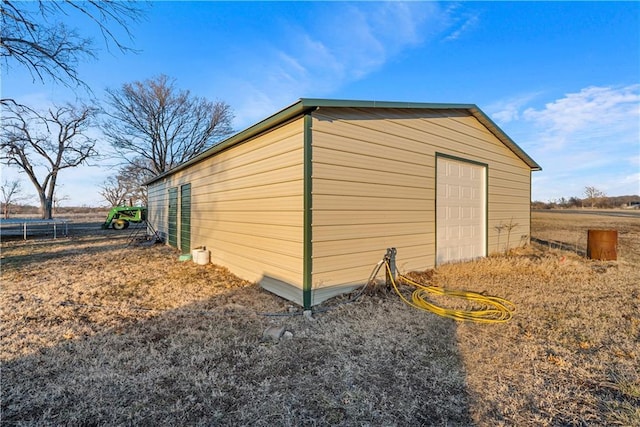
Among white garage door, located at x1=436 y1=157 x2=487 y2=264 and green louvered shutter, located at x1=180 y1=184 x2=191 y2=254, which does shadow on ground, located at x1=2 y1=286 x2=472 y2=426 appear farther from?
green louvered shutter, located at x1=180 y1=184 x2=191 y2=254

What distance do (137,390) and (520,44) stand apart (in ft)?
30.7

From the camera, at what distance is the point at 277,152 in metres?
4.63

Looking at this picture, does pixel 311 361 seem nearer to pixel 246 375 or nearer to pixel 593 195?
pixel 246 375

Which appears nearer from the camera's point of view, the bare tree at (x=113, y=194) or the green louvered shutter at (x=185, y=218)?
the green louvered shutter at (x=185, y=218)

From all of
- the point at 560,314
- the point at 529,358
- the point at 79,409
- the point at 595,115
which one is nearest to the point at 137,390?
the point at 79,409

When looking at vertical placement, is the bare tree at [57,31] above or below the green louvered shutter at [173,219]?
above

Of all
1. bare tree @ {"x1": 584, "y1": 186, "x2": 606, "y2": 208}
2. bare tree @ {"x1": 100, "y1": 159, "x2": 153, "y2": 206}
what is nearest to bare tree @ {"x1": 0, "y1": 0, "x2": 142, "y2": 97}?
bare tree @ {"x1": 100, "y1": 159, "x2": 153, "y2": 206}

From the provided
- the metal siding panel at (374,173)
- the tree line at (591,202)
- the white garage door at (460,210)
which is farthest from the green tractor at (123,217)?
the tree line at (591,202)

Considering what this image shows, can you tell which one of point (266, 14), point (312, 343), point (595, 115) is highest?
point (266, 14)

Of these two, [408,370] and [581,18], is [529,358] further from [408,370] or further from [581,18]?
[581,18]

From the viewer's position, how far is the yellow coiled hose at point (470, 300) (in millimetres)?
3746

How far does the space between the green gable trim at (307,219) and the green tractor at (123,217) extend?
17996 mm

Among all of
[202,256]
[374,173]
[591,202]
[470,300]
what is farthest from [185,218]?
[591,202]

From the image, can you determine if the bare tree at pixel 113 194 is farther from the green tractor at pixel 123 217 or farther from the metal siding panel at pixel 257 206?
the metal siding panel at pixel 257 206
